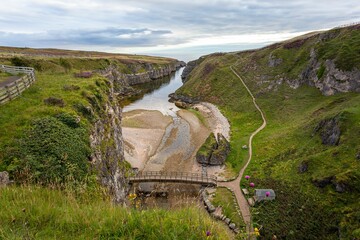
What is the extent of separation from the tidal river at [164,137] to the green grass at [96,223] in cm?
2590

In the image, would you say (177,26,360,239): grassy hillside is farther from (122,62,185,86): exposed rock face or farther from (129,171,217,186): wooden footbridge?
(122,62,185,86): exposed rock face

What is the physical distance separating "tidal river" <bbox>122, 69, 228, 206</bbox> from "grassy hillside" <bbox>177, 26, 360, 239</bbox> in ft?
23.8

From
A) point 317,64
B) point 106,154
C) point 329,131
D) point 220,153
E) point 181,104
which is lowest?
point 220,153

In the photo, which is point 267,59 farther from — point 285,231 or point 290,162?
point 285,231

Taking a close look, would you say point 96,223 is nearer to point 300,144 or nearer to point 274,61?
point 300,144

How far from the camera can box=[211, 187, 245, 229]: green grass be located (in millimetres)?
26067

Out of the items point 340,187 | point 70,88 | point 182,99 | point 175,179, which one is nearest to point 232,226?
point 175,179

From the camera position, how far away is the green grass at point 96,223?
22.3 ft

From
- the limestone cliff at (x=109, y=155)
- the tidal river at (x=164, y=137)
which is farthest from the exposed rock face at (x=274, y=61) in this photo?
the limestone cliff at (x=109, y=155)

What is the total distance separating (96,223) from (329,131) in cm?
3813

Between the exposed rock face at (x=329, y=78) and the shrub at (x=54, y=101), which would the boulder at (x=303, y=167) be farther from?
the shrub at (x=54, y=101)

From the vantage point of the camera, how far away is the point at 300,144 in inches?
1547

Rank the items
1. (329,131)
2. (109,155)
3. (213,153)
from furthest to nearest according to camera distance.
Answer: (213,153) < (329,131) < (109,155)

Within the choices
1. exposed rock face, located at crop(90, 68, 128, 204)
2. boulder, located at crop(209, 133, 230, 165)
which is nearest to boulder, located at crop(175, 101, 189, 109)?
boulder, located at crop(209, 133, 230, 165)
